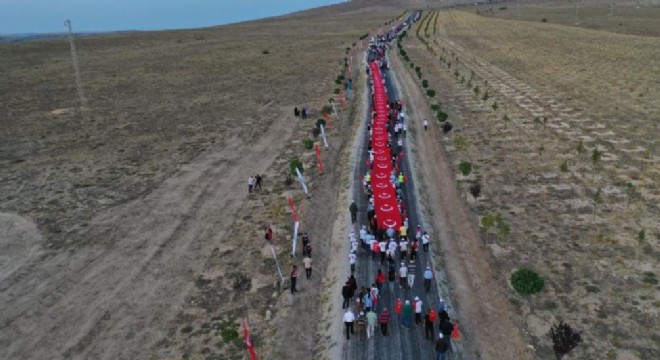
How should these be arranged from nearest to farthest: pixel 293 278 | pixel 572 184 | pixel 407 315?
pixel 407 315
pixel 293 278
pixel 572 184

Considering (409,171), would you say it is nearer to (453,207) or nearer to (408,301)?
(453,207)

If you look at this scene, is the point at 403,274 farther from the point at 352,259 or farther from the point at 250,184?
the point at 250,184

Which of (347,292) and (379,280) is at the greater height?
(347,292)

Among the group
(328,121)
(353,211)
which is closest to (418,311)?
(353,211)

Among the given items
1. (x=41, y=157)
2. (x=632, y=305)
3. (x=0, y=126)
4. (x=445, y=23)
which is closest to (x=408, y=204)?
(x=632, y=305)

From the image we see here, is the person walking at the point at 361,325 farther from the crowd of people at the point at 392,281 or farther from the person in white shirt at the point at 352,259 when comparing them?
the person in white shirt at the point at 352,259

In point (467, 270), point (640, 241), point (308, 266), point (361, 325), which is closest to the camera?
point (361, 325)

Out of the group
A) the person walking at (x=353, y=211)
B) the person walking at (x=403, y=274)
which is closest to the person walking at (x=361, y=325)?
the person walking at (x=403, y=274)
